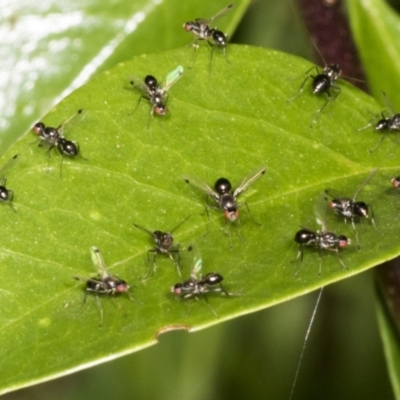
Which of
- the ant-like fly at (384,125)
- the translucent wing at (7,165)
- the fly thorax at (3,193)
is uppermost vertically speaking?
the ant-like fly at (384,125)

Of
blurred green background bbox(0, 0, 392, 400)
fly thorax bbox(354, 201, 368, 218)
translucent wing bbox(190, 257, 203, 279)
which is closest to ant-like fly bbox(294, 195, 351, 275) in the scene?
fly thorax bbox(354, 201, 368, 218)

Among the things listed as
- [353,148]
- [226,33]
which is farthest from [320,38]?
[353,148]

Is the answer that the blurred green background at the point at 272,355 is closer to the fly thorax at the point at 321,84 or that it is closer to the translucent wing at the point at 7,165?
the fly thorax at the point at 321,84

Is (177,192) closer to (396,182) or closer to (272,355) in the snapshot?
(396,182)

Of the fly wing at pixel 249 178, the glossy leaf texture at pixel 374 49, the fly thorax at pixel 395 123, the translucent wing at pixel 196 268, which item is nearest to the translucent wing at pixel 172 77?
the fly wing at pixel 249 178

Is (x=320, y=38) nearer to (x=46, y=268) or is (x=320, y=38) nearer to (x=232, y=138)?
(x=232, y=138)

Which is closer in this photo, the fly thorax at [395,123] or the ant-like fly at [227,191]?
the ant-like fly at [227,191]
